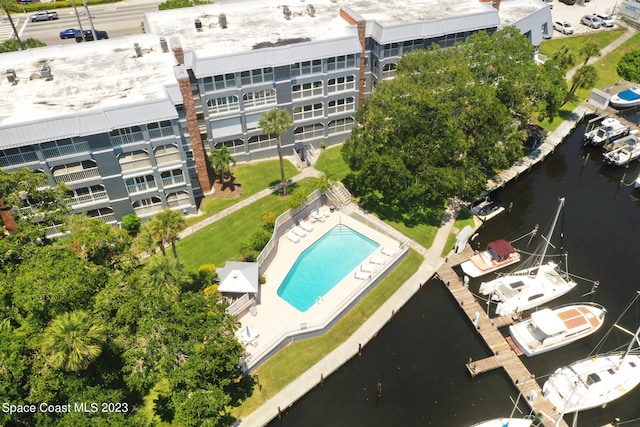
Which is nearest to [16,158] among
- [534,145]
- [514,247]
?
[514,247]

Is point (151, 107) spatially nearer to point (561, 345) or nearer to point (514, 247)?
point (514, 247)

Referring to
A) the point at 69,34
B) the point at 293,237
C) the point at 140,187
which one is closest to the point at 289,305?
the point at 293,237

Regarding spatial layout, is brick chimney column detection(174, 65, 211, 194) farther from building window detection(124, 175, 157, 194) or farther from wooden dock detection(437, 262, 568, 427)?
wooden dock detection(437, 262, 568, 427)

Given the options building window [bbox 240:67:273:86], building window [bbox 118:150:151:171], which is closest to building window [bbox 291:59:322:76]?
building window [bbox 240:67:273:86]

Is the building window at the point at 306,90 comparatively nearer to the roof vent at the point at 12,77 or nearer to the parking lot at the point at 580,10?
the roof vent at the point at 12,77

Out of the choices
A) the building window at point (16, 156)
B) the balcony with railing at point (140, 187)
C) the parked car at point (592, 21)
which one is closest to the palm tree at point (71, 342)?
the building window at point (16, 156)
